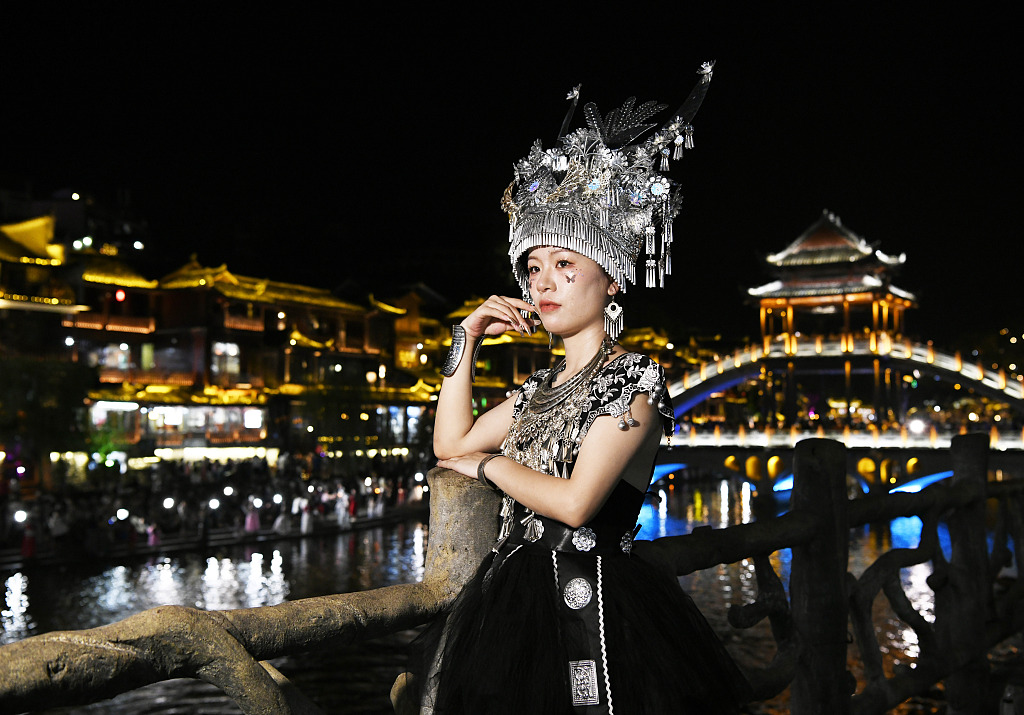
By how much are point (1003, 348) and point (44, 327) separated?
5416 cm

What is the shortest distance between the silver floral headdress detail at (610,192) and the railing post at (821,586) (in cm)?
197

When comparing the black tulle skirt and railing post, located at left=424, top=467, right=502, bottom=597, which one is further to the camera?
railing post, located at left=424, top=467, right=502, bottom=597

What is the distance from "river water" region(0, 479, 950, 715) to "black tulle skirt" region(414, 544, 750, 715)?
7.55 metres

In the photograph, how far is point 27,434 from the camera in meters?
28.7

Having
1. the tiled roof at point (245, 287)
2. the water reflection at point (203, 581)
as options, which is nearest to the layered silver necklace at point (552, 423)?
the water reflection at point (203, 581)

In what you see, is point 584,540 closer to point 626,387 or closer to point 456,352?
A: point 626,387

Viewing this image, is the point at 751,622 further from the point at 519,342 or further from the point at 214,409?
the point at 519,342

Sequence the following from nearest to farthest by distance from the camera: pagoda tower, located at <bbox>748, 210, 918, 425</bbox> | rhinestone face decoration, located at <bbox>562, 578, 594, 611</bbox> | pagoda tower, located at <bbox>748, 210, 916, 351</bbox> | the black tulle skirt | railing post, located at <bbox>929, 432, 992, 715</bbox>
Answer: the black tulle skirt < rhinestone face decoration, located at <bbox>562, 578, 594, 611</bbox> < railing post, located at <bbox>929, 432, 992, 715</bbox> < pagoda tower, located at <bbox>748, 210, 918, 425</bbox> < pagoda tower, located at <bbox>748, 210, 916, 351</bbox>

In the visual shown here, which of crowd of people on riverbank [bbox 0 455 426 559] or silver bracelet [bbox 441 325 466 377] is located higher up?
silver bracelet [bbox 441 325 466 377]

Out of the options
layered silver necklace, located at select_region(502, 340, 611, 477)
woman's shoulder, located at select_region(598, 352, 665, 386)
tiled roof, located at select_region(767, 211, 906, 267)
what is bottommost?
layered silver necklace, located at select_region(502, 340, 611, 477)

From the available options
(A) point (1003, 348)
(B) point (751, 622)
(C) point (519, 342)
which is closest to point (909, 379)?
(A) point (1003, 348)

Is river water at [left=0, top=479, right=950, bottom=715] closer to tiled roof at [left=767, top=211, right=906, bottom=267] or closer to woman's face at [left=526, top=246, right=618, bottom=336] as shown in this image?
woman's face at [left=526, top=246, right=618, bottom=336]

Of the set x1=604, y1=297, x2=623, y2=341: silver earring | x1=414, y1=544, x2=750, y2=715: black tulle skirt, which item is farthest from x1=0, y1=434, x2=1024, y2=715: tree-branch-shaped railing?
x1=604, y1=297, x2=623, y2=341: silver earring

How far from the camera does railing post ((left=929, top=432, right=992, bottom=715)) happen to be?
5.99 meters
